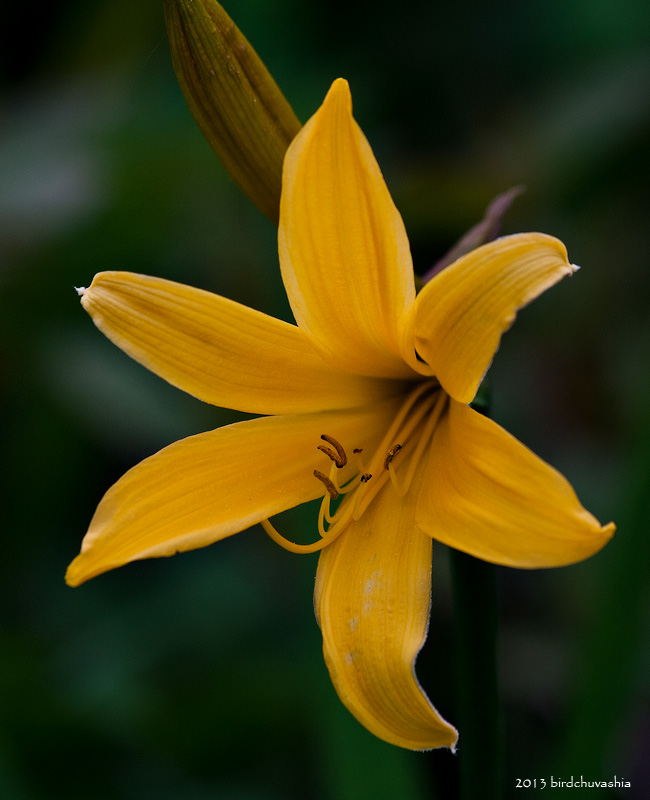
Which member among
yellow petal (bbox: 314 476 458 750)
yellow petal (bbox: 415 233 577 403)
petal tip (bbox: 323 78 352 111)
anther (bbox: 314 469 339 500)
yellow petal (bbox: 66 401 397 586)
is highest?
petal tip (bbox: 323 78 352 111)

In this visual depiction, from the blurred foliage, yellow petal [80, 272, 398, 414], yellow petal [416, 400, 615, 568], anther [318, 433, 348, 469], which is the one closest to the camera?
yellow petal [416, 400, 615, 568]

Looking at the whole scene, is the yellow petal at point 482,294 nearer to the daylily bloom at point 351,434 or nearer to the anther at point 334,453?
the daylily bloom at point 351,434

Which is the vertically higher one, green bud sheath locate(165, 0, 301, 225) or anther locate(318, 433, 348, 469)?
green bud sheath locate(165, 0, 301, 225)

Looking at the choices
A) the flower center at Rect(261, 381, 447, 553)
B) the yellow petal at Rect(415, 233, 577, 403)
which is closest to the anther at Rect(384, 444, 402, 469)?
the flower center at Rect(261, 381, 447, 553)

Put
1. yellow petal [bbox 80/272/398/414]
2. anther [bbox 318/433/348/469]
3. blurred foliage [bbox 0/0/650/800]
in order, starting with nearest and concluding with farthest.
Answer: yellow petal [bbox 80/272/398/414], anther [bbox 318/433/348/469], blurred foliage [bbox 0/0/650/800]

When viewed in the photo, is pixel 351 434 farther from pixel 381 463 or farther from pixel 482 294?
pixel 482 294

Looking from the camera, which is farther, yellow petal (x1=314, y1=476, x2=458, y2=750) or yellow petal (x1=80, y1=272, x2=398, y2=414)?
yellow petal (x1=80, y1=272, x2=398, y2=414)

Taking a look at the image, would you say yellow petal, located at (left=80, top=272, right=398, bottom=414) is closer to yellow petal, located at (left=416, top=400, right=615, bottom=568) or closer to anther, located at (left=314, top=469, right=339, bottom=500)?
anther, located at (left=314, top=469, right=339, bottom=500)
